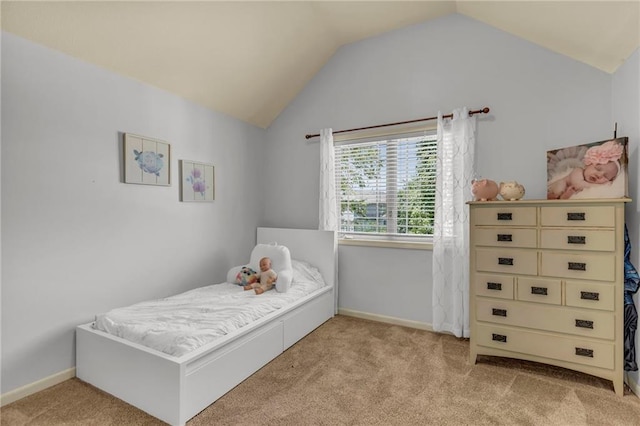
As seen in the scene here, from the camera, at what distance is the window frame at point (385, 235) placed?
3018mm

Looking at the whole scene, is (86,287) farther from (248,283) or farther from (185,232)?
(248,283)

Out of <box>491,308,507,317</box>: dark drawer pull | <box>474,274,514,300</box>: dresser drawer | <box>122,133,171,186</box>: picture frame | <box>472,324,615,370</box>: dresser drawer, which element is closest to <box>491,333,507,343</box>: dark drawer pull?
<box>472,324,615,370</box>: dresser drawer

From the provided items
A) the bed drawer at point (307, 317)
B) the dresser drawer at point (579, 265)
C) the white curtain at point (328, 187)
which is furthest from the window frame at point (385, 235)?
the dresser drawer at point (579, 265)

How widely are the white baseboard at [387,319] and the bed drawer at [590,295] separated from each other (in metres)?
1.26

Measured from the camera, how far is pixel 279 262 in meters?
2.97

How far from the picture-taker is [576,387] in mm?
1974

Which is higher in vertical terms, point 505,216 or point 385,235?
point 505,216

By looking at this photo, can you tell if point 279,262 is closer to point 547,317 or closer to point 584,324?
point 547,317

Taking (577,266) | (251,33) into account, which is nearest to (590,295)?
(577,266)

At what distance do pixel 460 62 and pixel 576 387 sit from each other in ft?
8.67

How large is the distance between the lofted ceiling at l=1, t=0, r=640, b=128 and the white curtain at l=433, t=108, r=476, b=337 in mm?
826

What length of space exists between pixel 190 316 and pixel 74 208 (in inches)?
42.7

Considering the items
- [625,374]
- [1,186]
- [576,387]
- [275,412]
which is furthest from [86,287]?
[625,374]

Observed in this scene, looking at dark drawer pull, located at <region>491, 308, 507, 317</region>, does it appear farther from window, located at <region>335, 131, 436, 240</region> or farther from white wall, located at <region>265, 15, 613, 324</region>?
window, located at <region>335, 131, 436, 240</region>
